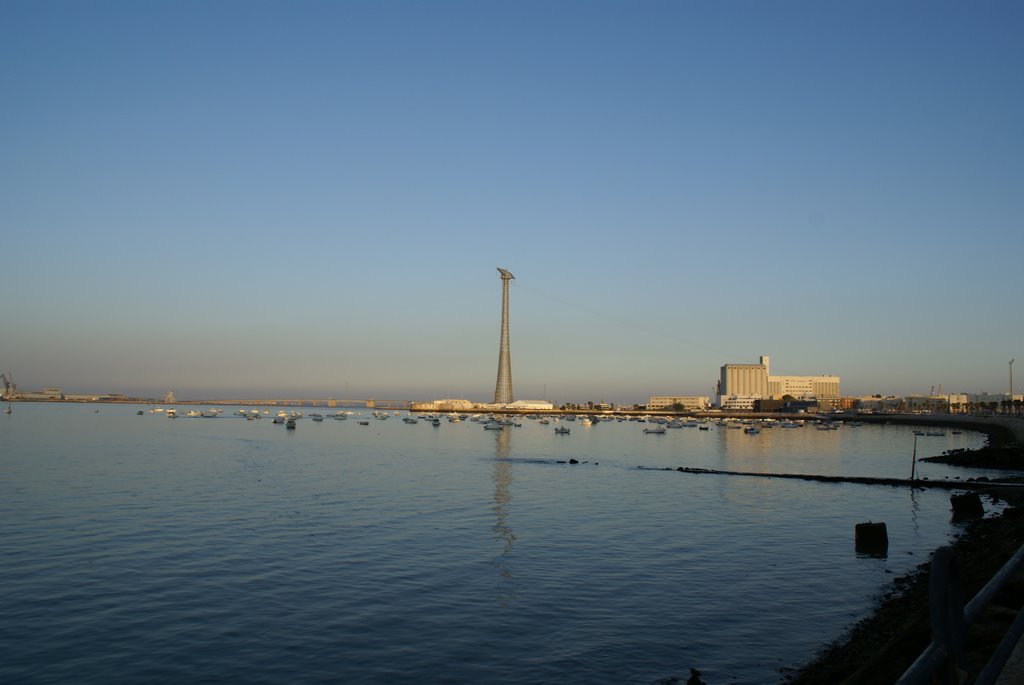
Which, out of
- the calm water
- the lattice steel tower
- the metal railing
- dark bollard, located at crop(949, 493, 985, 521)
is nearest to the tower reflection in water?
the calm water

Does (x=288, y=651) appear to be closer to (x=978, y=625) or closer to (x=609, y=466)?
(x=978, y=625)

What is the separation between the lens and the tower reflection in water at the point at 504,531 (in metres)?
21.4

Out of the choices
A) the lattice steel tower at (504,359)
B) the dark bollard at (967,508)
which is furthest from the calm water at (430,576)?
the lattice steel tower at (504,359)

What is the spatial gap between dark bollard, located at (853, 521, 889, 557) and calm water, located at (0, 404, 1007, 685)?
1.55 ft

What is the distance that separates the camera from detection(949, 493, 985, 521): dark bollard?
35.0 metres

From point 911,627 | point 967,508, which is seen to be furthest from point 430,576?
point 967,508

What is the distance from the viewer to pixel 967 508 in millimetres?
35156

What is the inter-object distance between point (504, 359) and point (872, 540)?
158441mm

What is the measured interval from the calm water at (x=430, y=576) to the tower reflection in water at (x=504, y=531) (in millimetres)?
129

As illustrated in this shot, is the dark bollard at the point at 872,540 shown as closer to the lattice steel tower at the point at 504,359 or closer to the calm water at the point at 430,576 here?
the calm water at the point at 430,576

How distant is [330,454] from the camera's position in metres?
75.6

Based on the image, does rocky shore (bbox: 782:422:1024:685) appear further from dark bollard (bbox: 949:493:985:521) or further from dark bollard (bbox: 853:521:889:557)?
dark bollard (bbox: 949:493:985:521)

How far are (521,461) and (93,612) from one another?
170 feet

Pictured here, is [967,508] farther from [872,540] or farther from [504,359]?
[504,359]
